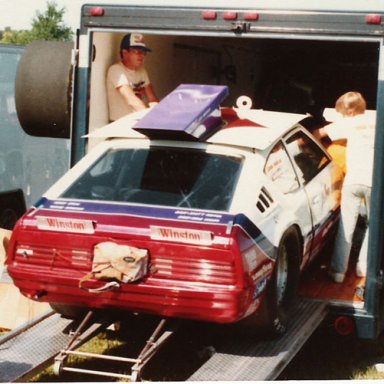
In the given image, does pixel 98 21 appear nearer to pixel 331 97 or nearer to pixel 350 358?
pixel 350 358

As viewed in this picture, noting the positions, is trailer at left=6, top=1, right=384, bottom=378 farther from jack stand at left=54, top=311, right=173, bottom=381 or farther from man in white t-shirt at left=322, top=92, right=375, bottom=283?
jack stand at left=54, top=311, right=173, bottom=381

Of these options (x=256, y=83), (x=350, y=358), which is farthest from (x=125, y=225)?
(x=256, y=83)

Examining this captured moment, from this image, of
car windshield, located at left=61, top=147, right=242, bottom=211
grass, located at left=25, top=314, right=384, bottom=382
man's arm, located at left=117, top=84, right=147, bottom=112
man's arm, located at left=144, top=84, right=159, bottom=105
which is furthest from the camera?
man's arm, located at left=144, top=84, right=159, bottom=105

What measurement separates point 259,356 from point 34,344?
144cm

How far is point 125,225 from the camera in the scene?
4.66 metres

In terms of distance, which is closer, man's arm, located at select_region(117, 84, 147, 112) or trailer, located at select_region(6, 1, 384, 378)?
trailer, located at select_region(6, 1, 384, 378)

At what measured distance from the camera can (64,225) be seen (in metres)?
4.75

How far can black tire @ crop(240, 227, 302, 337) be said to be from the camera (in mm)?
4961

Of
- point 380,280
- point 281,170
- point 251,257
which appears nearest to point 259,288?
point 251,257

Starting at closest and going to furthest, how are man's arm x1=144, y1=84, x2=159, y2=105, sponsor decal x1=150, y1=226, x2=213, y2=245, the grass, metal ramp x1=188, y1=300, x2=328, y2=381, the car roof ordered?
sponsor decal x1=150, y1=226, x2=213, y2=245 → metal ramp x1=188, y1=300, x2=328, y2=381 → the car roof → the grass → man's arm x1=144, y1=84, x2=159, y2=105

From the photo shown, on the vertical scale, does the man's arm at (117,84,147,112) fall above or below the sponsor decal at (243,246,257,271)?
above

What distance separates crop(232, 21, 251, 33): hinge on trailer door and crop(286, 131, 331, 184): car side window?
837mm

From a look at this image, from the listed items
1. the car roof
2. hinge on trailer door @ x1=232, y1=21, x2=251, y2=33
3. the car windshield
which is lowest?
the car windshield

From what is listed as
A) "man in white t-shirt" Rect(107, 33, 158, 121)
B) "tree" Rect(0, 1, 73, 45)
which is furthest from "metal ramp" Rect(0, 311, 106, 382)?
"tree" Rect(0, 1, 73, 45)
